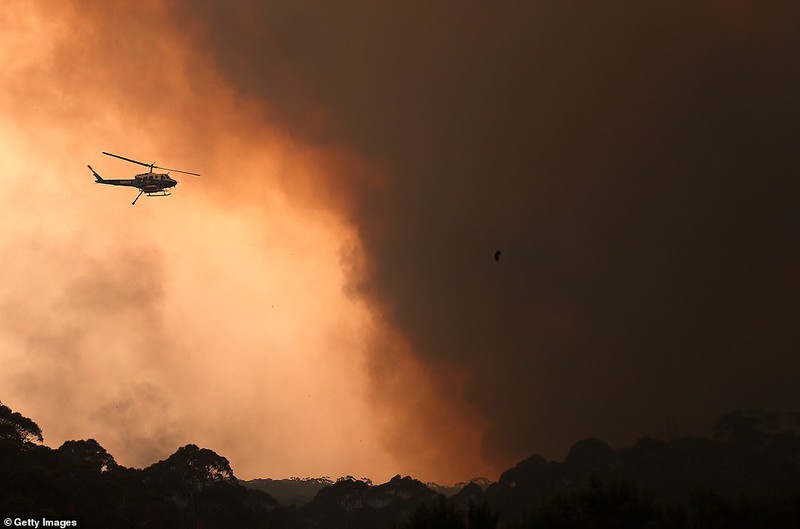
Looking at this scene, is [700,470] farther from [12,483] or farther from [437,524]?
[12,483]

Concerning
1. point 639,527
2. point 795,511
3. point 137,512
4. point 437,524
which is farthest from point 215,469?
point 795,511

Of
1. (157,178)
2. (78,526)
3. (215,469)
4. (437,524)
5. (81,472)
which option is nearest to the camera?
(437,524)

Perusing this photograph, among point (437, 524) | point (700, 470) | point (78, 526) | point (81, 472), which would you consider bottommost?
point (437, 524)

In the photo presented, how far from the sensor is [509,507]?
197750 millimetres

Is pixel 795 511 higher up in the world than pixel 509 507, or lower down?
lower down

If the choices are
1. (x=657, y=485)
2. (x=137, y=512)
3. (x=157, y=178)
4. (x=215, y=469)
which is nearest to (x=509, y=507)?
(x=657, y=485)

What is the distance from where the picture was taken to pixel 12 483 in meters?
112

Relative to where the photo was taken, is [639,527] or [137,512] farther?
[137,512]

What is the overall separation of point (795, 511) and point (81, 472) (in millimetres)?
100252

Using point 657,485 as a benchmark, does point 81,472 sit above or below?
below

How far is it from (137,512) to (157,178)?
61.4m

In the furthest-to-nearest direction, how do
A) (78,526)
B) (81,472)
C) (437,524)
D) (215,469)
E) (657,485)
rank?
(657,485), (215,469), (81,472), (78,526), (437,524)

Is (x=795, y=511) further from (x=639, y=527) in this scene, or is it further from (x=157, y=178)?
(x=157, y=178)

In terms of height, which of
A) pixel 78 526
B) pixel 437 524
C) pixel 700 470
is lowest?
pixel 437 524
